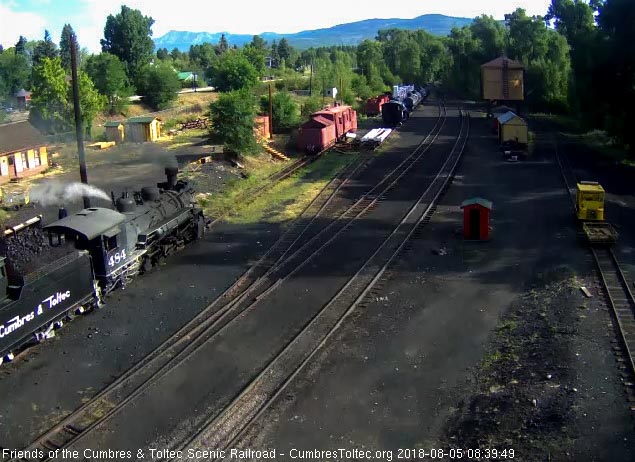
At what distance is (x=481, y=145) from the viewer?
45344mm

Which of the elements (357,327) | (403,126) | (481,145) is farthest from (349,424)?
(403,126)

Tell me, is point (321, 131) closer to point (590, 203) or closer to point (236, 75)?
point (590, 203)

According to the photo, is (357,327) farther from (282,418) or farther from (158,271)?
(158,271)

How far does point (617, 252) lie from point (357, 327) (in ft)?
34.3

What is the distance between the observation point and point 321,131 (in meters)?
41.2

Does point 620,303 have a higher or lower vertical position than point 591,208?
lower

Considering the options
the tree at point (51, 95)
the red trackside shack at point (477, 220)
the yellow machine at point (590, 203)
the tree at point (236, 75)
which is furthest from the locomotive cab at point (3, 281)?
the tree at point (236, 75)

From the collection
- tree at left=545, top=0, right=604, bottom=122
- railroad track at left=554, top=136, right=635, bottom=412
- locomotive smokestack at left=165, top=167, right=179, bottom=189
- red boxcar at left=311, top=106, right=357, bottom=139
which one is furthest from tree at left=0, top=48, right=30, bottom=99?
railroad track at left=554, top=136, right=635, bottom=412

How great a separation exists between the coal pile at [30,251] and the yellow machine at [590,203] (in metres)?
18.2

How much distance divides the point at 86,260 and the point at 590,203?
59.1 ft

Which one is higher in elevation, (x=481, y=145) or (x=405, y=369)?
(x=481, y=145)

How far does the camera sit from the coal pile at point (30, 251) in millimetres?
13117

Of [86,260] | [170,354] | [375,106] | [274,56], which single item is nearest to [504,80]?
[375,106]
